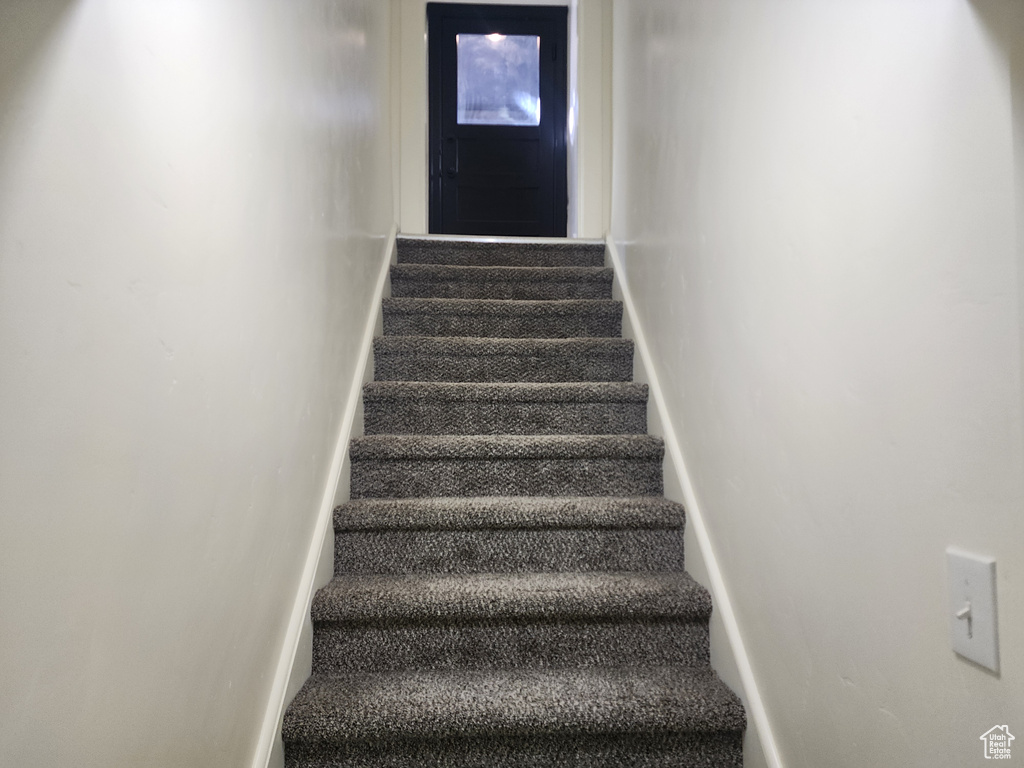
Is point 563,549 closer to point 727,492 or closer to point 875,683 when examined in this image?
point 727,492

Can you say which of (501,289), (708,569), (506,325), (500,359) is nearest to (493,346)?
(500,359)

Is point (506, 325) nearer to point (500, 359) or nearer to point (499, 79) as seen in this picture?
point (500, 359)

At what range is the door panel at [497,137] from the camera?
455 centimetres

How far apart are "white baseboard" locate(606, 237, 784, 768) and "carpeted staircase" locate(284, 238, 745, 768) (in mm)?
37

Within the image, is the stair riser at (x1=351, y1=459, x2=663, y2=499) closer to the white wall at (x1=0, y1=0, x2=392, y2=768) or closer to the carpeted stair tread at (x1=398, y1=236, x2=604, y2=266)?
the white wall at (x1=0, y1=0, x2=392, y2=768)

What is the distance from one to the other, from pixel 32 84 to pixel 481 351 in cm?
176

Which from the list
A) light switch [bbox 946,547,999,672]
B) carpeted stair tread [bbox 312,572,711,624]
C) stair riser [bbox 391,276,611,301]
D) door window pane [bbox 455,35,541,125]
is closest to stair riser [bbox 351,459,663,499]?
carpeted stair tread [bbox 312,572,711,624]

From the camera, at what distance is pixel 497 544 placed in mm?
1657

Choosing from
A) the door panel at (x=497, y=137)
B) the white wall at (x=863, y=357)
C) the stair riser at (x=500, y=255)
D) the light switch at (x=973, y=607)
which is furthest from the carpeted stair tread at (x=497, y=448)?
the door panel at (x=497, y=137)

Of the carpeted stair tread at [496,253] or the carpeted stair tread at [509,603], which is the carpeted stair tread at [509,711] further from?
the carpeted stair tread at [496,253]

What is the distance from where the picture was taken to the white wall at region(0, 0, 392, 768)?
58 cm

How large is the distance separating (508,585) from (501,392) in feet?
2.37

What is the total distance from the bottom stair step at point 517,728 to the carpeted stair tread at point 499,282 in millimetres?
1746

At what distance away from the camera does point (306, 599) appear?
4.63 ft
